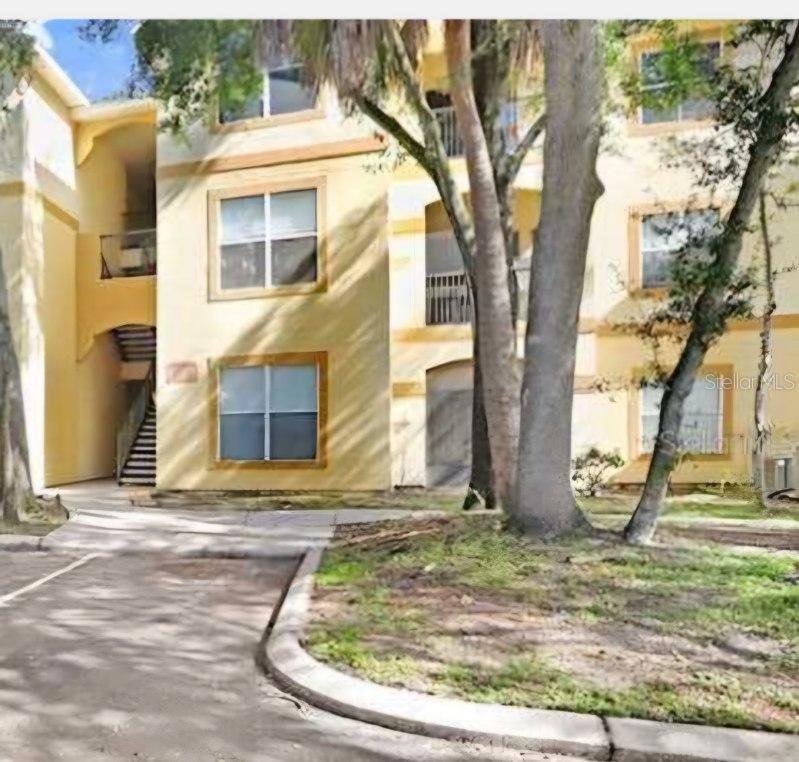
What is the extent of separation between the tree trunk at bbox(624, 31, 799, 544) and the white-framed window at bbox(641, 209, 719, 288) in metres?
0.08

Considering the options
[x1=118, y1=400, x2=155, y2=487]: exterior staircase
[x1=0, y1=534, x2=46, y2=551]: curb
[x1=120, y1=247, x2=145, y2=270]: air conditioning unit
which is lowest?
A: [x1=0, y1=534, x2=46, y2=551]: curb

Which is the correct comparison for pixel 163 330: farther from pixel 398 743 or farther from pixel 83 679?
pixel 398 743

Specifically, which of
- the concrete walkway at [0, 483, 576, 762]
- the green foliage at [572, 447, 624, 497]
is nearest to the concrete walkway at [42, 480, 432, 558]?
the concrete walkway at [0, 483, 576, 762]

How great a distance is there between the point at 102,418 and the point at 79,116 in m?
1.49

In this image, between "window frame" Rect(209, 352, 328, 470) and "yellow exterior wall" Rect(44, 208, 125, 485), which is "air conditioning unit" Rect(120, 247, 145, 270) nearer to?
"yellow exterior wall" Rect(44, 208, 125, 485)

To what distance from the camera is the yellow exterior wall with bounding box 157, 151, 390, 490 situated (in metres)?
3.15

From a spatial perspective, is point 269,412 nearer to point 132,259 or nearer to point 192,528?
point 192,528

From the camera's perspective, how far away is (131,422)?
308cm

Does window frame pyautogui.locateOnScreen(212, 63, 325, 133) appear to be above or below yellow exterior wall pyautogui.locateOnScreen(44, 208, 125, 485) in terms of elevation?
above

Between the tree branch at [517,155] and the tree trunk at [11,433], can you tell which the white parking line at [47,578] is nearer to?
the tree trunk at [11,433]

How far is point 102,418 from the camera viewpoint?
9.75ft

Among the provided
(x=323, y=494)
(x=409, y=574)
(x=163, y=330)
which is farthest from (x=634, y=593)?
(x=163, y=330)
